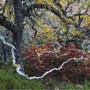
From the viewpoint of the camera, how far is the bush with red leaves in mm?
13096

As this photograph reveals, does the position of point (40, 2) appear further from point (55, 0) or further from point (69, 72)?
point (69, 72)

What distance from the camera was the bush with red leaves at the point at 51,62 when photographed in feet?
43.0

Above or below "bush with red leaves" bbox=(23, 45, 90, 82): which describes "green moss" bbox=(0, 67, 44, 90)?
above

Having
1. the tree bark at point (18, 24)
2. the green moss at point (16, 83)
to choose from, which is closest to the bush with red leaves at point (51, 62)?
the tree bark at point (18, 24)

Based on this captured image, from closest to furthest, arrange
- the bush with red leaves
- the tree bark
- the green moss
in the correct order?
1. the green moss
2. the tree bark
3. the bush with red leaves

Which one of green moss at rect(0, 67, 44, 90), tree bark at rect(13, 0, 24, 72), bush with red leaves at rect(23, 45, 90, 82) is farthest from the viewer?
bush with red leaves at rect(23, 45, 90, 82)

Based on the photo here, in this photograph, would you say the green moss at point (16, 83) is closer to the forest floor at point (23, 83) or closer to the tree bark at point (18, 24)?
the forest floor at point (23, 83)

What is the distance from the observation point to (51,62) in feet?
44.2

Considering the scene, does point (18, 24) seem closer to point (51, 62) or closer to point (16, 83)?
point (51, 62)

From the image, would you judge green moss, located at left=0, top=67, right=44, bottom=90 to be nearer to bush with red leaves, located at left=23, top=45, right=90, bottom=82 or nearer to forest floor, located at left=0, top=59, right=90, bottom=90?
forest floor, located at left=0, top=59, right=90, bottom=90

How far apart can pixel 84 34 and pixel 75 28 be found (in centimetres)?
82

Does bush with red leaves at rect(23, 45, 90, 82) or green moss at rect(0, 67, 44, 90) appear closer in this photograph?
green moss at rect(0, 67, 44, 90)

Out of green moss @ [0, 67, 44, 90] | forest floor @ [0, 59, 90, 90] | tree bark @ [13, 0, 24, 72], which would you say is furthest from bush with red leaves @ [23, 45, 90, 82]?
green moss @ [0, 67, 44, 90]

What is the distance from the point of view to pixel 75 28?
12.6m
